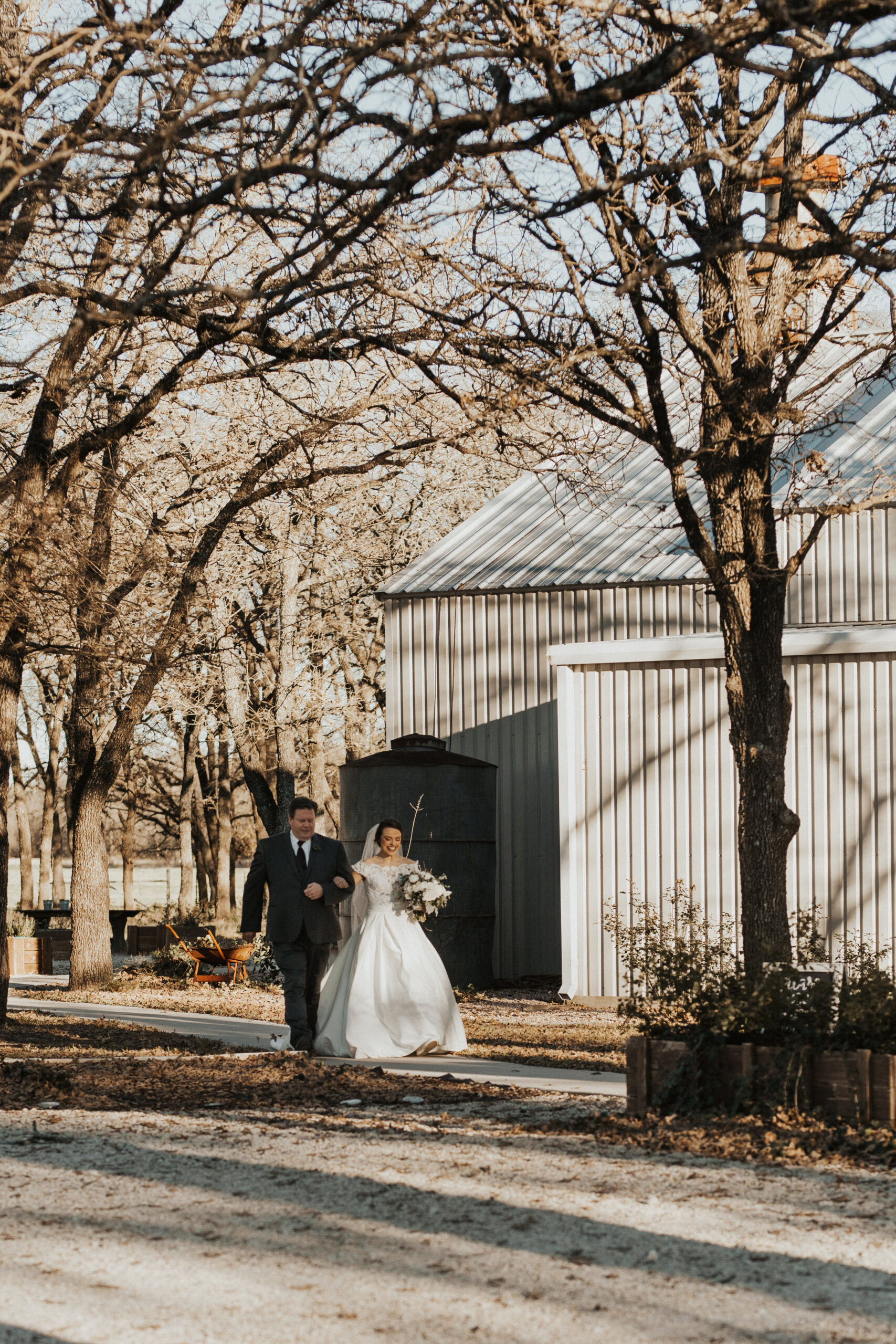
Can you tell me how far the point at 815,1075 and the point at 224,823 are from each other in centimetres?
3178

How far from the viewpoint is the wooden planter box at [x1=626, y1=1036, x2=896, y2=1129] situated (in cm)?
745

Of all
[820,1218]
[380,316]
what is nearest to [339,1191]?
[820,1218]

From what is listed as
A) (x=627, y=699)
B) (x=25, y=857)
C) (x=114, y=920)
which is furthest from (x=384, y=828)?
(x=25, y=857)

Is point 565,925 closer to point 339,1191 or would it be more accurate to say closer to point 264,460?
point 264,460

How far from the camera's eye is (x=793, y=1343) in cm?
444

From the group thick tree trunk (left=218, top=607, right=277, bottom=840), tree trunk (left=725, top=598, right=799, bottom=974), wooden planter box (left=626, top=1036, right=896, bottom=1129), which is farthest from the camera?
thick tree trunk (left=218, top=607, right=277, bottom=840)

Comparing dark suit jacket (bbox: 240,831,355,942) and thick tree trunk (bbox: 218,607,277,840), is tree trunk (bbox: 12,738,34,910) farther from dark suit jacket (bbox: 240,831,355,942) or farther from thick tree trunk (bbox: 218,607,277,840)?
dark suit jacket (bbox: 240,831,355,942)

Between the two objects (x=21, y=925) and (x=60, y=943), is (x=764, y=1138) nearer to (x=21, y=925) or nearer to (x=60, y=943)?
(x=60, y=943)

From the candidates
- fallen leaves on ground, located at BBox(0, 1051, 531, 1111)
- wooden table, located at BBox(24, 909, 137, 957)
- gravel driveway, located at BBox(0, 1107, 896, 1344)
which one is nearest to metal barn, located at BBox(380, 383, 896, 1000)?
fallen leaves on ground, located at BBox(0, 1051, 531, 1111)

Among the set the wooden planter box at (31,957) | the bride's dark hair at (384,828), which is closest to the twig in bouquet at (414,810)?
the bride's dark hair at (384,828)

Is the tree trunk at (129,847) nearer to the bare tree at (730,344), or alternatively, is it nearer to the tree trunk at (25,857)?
the tree trunk at (25,857)

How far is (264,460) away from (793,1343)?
13.2 metres

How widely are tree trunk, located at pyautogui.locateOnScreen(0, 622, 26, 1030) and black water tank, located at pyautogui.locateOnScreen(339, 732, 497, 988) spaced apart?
504 centimetres

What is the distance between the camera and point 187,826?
1569 inches
